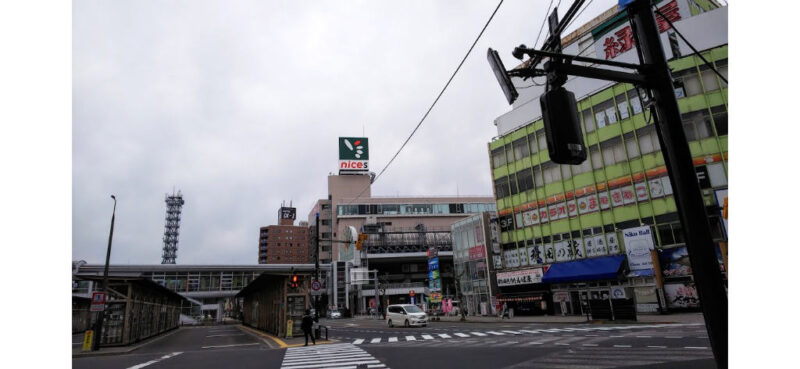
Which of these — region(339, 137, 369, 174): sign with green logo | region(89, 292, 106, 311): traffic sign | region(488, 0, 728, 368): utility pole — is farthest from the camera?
region(339, 137, 369, 174): sign with green logo

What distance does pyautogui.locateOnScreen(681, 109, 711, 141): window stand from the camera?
27.0 meters

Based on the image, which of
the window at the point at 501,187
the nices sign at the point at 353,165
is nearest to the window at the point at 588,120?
the window at the point at 501,187

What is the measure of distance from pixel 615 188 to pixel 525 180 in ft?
29.6

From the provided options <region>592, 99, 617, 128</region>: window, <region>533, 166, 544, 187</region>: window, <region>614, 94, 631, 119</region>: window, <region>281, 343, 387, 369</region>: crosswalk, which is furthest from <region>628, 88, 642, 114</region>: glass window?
<region>281, 343, 387, 369</region>: crosswalk

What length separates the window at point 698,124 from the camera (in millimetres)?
26984

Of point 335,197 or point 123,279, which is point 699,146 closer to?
point 123,279

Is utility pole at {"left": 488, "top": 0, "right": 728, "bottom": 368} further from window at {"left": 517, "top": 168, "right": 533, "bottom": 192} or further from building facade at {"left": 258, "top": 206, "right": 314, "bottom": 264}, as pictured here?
building facade at {"left": 258, "top": 206, "right": 314, "bottom": 264}

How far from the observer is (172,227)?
130000 millimetres

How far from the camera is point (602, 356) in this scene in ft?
36.1

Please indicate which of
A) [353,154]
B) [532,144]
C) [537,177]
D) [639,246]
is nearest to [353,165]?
[353,154]

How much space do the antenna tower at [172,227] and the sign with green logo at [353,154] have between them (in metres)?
72.0

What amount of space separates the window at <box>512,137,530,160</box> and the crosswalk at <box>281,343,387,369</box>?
96.3 feet

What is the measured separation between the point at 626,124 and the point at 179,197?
137m

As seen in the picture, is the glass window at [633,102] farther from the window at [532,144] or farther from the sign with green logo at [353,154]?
the sign with green logo at [353,154]
